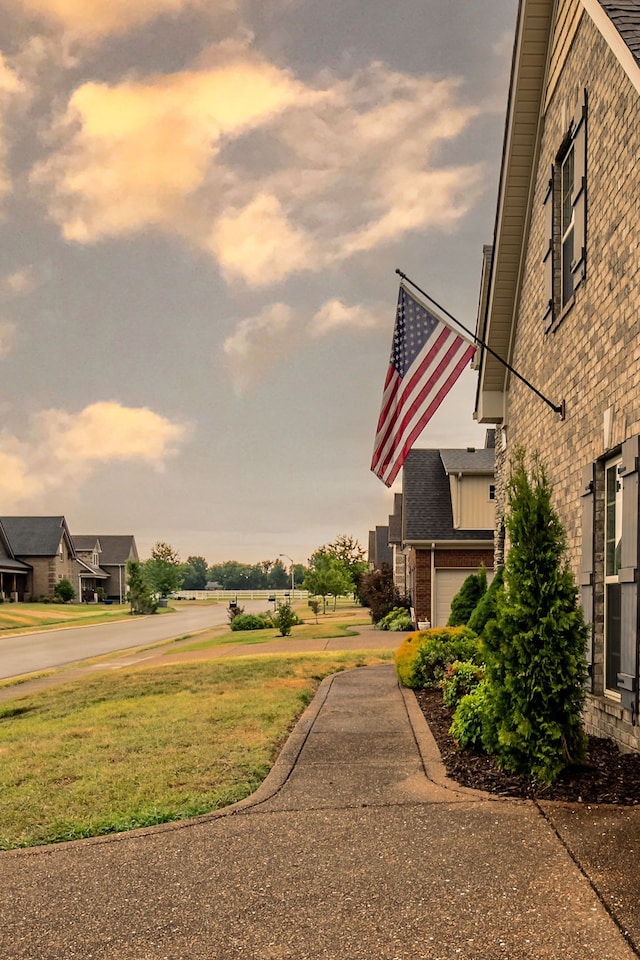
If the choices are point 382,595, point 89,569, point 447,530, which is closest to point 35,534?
point 89,569

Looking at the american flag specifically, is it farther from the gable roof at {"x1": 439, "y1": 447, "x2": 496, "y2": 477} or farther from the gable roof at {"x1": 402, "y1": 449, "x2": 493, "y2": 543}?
the gable roof at {"x1": 439, "y1": 447, "x2": 496, "y2": 477}

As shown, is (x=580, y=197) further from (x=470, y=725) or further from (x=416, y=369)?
(x=470, y=725)

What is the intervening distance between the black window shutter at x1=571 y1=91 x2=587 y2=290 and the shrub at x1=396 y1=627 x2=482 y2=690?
6.12 meters

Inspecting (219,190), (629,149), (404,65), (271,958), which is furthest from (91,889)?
(219,190)

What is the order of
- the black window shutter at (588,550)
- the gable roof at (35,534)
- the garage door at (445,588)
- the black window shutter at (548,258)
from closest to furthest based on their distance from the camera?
the black window shutter at (588,550) → the black window shutter at (548,258) → the garage door at (445,588) → the gable roof at (35,534)

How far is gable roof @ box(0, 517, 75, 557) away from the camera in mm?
73125

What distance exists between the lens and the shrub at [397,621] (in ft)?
101

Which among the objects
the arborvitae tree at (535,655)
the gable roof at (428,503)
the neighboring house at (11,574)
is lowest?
the neighboring house at (11,574)

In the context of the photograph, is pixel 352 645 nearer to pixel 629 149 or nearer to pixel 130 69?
pixel 130 69

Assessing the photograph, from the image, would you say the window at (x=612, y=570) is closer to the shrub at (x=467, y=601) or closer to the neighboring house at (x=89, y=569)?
the shrub at (x=467, y=601)

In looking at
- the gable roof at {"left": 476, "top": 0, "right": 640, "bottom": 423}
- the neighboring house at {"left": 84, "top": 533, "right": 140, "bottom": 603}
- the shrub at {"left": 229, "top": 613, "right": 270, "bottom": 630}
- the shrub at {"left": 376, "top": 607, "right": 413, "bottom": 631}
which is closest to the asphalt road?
the shrub at {"left": 229, "top": 613, "right": 270, "bottom": 630}

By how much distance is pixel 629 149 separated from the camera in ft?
25.0

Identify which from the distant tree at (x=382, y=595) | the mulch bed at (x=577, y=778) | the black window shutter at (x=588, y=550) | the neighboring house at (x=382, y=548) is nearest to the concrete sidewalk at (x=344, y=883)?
the mulch bed at (x=577, y=778)

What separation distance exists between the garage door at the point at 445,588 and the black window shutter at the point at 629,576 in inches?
851
